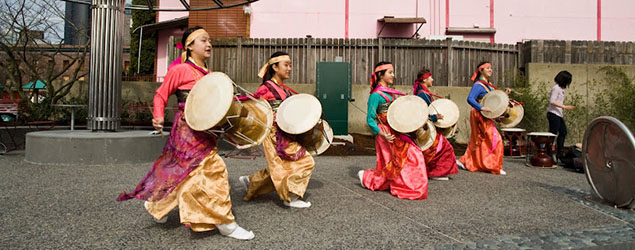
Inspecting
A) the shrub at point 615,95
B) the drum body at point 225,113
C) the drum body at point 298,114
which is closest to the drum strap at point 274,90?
the drum body at point 298,114

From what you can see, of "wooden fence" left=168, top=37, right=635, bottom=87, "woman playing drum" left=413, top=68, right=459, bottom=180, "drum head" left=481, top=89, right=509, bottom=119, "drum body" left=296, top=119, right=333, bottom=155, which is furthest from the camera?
"wooden fence" left=168, top=37, right=635, bottom=87

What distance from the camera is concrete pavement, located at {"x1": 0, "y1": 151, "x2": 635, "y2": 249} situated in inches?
98.5

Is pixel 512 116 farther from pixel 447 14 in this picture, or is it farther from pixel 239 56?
pixel 447 14

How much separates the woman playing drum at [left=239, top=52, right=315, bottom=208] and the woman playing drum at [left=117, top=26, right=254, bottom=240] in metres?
0.84

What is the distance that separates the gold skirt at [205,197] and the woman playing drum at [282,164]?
0.85 metres

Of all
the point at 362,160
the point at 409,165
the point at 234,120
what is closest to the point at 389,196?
the point at 409,165

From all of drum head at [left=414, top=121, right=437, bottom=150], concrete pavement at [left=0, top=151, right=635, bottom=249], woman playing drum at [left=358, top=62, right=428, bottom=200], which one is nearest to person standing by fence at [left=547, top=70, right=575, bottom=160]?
concrete pavement at [left=0, top=151, right=635, bottom=249]

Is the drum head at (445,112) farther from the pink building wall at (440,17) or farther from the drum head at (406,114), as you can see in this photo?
the pink building wall at (440,17)

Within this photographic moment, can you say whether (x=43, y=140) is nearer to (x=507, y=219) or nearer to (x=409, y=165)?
(x=409, y=165)

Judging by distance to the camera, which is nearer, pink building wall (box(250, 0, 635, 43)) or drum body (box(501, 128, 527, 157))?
drum body (box(501, 128, 527, 157))

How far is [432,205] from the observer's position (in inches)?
144

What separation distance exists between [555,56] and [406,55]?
11.8 ft

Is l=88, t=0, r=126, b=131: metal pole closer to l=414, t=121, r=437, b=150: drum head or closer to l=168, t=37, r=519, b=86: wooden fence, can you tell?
l=168, t=37, r=519, b=86: wooden fence

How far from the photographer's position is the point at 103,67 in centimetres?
575
